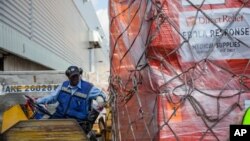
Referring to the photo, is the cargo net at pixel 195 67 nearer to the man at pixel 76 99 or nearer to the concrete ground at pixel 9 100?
the man at pixel 76 99

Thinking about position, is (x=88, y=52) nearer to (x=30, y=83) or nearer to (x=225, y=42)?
(x=30, y=83)

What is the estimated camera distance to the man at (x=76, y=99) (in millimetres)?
6168

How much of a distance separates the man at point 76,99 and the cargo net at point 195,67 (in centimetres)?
233

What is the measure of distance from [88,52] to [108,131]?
3153cm

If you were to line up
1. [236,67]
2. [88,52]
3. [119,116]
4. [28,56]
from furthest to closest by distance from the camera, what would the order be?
[88,52] → [28,56] → [119,116] → [236,67]

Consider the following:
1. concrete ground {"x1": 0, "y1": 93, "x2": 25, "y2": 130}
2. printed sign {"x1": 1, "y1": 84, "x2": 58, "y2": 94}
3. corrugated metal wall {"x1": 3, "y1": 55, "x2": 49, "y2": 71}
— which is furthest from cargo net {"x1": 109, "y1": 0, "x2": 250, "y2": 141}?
corrugated metal wall {"x1": 3, "y1": 55, "x2": 49, "y2": 71}

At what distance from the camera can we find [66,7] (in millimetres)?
24203

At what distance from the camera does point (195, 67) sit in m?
3.76

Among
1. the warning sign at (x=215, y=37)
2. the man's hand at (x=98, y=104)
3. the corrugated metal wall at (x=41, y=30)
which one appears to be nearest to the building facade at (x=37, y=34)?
the corrugated metal wall at (x=41, y=30)

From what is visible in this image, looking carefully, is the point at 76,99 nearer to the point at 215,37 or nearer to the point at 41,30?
the point at 215,37

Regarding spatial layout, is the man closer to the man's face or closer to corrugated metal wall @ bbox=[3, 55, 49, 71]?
the man's face

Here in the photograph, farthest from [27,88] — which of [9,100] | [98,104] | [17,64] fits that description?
[17,64]

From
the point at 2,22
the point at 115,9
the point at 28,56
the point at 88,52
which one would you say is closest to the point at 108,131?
the point at 115,9

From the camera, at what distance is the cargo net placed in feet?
12.1
